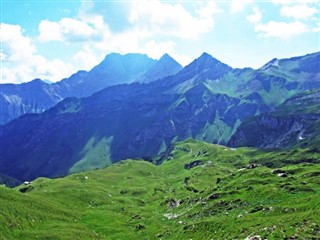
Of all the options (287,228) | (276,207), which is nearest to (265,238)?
(287,228)

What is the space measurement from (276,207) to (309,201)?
13457 mm

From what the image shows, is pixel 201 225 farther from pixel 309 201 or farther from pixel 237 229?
pixel 309 201

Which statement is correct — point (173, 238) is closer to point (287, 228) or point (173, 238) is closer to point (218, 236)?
point (218, 236)

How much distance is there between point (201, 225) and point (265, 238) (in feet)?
161

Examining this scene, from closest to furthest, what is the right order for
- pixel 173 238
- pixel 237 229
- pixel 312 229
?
pixel 312 229, pixel 237 229, pixel 173 238

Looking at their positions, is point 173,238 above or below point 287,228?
below

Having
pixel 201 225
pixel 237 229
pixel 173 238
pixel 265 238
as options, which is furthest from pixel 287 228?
pixel 173 238

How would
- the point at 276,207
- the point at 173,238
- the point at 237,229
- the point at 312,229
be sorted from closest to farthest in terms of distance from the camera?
1. the point at 312,229
2. the point at 237,229
3. the point at 276,207
4. the point at 173,238

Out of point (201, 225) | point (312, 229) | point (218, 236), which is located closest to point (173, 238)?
point (201, 225)

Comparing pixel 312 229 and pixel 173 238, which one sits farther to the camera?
pixel 173 238

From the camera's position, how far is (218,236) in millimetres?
173125

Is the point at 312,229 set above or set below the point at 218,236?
above

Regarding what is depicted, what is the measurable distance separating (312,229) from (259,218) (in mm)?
36629

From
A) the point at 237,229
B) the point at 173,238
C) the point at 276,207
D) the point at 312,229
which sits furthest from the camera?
the point at 173,238
